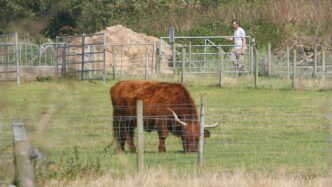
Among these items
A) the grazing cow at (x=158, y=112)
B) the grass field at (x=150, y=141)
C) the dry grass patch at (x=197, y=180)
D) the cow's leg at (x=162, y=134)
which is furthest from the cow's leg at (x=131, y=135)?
the dry grass patch at (x=197, y=180)

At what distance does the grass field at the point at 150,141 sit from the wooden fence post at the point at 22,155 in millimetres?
56

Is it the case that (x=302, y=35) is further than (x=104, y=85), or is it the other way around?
(x=302, y=35)

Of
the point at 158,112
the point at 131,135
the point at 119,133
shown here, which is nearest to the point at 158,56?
the point at 158,112

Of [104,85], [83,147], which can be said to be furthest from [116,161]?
[104,85]

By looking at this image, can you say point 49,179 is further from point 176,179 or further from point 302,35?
point 302,35

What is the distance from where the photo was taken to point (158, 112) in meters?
15.0

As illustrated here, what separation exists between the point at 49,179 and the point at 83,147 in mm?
2761

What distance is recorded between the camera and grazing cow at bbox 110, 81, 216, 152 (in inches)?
563

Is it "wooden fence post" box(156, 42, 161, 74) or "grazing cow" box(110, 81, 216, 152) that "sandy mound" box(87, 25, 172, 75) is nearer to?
"wooden fence post" box(156, 42, 161, 74)

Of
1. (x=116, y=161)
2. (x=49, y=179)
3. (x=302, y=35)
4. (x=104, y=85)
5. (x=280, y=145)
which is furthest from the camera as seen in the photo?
(x=302, y=35)

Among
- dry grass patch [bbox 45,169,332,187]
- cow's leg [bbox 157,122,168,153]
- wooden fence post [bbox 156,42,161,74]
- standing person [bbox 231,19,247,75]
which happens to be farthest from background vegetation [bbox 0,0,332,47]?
dry grass patch [bbox 45,169,332,187]

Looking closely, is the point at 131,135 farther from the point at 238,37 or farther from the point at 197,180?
the point at 238,37

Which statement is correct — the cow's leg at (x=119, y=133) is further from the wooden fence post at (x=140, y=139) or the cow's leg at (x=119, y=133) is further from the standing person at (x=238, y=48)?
the standing person at (x=238, y=48)

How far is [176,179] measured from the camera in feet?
36.4
